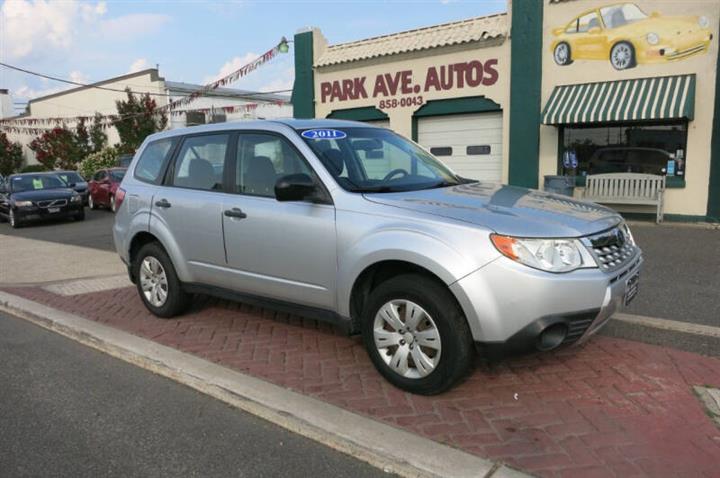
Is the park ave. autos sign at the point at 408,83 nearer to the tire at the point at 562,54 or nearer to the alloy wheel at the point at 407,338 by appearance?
the tire at the point at 562,54

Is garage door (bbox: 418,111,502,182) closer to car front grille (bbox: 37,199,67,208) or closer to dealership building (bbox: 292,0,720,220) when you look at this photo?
dealership building (bbox: 292,0,720,220)

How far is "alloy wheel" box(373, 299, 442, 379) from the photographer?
3625mm

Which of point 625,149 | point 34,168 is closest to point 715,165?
point 625,149

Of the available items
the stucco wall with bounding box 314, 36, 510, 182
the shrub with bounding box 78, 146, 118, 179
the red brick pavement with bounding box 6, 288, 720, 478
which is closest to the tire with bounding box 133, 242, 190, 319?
the red brick pavement with bounding box 6, 288, 720, 478

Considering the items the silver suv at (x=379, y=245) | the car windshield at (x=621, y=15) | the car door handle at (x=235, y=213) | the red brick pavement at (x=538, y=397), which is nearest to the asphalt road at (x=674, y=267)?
the red brick pavement at (x=538, y=397)

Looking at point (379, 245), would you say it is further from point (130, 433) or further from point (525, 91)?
point (525, 91)

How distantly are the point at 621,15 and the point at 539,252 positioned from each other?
1094 cm

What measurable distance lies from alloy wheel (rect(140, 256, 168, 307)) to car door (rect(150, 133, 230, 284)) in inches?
15.1

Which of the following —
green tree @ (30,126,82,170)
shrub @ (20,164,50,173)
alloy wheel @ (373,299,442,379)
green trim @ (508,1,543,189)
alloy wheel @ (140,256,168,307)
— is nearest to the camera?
alloy wheel @ (373,299,442,379)

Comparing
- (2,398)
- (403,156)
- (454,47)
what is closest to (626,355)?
(403,156)

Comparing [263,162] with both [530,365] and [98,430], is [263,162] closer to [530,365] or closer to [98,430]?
[98,430]

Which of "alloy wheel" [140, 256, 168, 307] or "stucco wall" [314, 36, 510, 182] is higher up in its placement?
"stucco wall" [314, 36, 510, 182]

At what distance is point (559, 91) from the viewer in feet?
42.8

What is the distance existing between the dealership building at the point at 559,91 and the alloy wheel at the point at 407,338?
976cm
